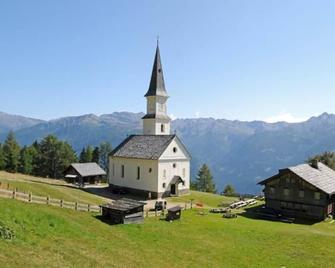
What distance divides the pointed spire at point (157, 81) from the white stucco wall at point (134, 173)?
12797mm

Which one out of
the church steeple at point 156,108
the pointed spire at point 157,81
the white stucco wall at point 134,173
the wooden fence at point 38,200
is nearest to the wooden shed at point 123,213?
the wooden fence at point 38,200

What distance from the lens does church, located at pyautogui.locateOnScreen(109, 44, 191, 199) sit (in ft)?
192

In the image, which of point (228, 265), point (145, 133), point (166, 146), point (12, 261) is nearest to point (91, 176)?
point (145, 133)

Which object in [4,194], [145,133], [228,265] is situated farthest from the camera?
[145,133]

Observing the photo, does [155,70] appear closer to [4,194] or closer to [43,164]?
[4,194]

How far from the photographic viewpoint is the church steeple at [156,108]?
66500 mm

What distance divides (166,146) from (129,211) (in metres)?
24.5

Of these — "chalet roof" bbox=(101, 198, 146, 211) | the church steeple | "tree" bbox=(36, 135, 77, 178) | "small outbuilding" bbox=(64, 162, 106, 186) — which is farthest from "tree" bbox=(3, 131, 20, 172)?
"chalet roof" bbox=(101, 198, 146, 211)

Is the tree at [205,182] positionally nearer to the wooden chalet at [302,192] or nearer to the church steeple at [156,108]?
the church steeple at [156,108]

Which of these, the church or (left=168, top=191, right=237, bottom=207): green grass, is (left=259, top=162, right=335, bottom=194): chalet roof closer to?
(left=168, top=191, right=237, bottom=207): green grass

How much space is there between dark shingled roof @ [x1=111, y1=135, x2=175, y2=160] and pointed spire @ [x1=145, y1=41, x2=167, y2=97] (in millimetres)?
7978

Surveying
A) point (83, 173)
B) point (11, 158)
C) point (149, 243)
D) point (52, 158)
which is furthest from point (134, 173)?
point (11, 158)

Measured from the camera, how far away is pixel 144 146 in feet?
206

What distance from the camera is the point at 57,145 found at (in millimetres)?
101875
